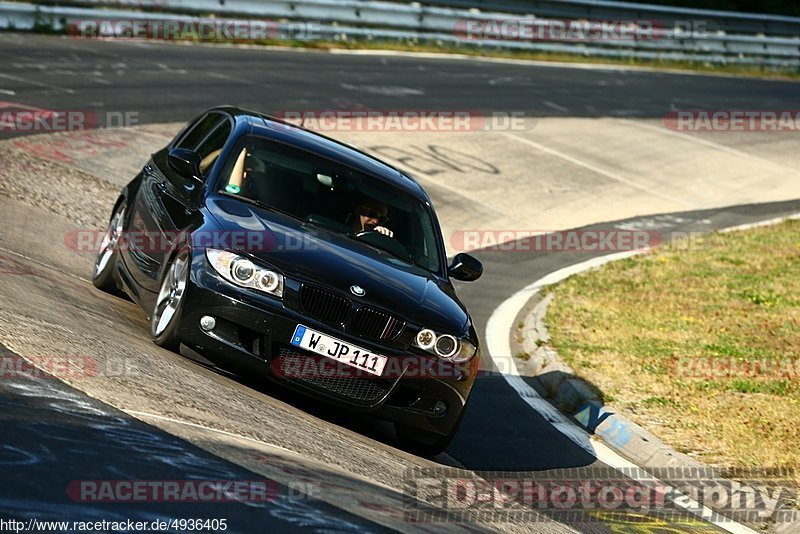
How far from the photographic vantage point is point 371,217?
28.6 feet

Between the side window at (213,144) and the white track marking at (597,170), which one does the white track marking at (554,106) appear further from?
the side window at (213,144)

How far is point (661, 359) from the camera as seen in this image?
1133cm

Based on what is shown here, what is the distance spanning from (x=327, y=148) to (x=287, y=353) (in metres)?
2.34

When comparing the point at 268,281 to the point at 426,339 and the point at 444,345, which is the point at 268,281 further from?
the point at 444,345

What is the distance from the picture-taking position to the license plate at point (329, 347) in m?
7.28

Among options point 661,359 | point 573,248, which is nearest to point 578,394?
point 661,359

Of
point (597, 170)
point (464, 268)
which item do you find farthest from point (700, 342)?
point (597, 170)

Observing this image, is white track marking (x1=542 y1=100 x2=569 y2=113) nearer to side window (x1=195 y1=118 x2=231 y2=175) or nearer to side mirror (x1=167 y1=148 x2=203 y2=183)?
side window (x1=195 y1=118 x2=231 y2=175)

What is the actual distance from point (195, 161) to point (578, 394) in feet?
12.1

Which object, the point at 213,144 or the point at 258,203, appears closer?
the point at 258,203

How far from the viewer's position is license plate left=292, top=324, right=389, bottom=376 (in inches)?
287

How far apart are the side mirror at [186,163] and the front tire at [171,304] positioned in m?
0.88

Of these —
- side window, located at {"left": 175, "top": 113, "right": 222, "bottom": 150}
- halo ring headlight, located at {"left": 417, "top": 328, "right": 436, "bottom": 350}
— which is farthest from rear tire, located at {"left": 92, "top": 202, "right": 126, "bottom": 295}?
halo ring headlight, located at {"left": 417, "top": 328, "right": 436, "bottom": 350}

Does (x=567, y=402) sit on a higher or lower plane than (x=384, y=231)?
lower
